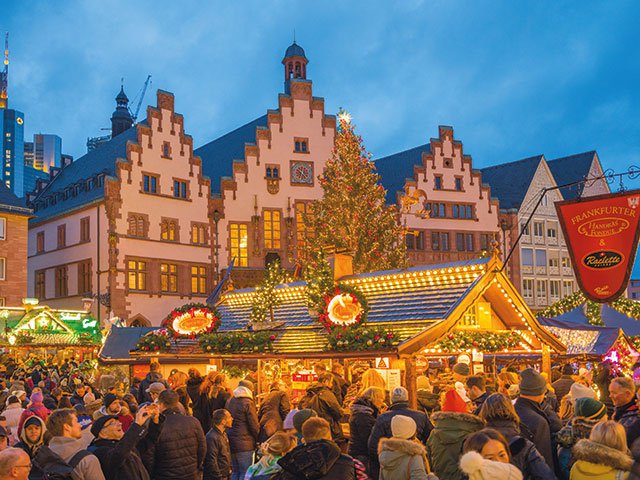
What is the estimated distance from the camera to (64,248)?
44312mm

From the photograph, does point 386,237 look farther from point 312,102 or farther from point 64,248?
point 64,248

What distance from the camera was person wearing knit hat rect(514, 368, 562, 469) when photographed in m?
7.52

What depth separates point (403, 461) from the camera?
21.7 ft

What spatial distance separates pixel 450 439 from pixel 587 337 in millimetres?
16189

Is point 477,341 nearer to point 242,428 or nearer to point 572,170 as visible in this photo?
point 242,428

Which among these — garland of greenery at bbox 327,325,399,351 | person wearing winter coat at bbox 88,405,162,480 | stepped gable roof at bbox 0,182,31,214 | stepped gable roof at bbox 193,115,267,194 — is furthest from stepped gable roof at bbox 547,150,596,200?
person wearing winter coat at bbox 88,405,162,480

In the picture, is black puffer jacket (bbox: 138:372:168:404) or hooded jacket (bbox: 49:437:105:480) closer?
hooded jacket (bbox: 49:437:105:480)

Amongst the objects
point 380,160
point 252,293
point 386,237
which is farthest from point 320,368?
point 380,160

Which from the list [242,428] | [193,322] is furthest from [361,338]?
[193,322]

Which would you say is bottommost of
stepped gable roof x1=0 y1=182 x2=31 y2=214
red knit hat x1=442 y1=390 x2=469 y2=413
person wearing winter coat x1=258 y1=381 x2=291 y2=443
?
person wearing winter coat x1=258 y1=381 x2=291 y2=443

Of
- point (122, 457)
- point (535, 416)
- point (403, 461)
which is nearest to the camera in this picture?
point (403, 461)

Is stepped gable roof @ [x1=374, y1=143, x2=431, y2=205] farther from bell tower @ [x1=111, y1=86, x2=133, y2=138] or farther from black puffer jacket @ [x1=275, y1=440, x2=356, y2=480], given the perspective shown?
black puffer jacket @ [x1=275, y1=440, x2=356, y2=480]

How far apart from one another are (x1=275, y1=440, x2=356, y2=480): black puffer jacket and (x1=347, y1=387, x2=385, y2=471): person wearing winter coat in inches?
139

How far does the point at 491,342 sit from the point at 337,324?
9.78ft
